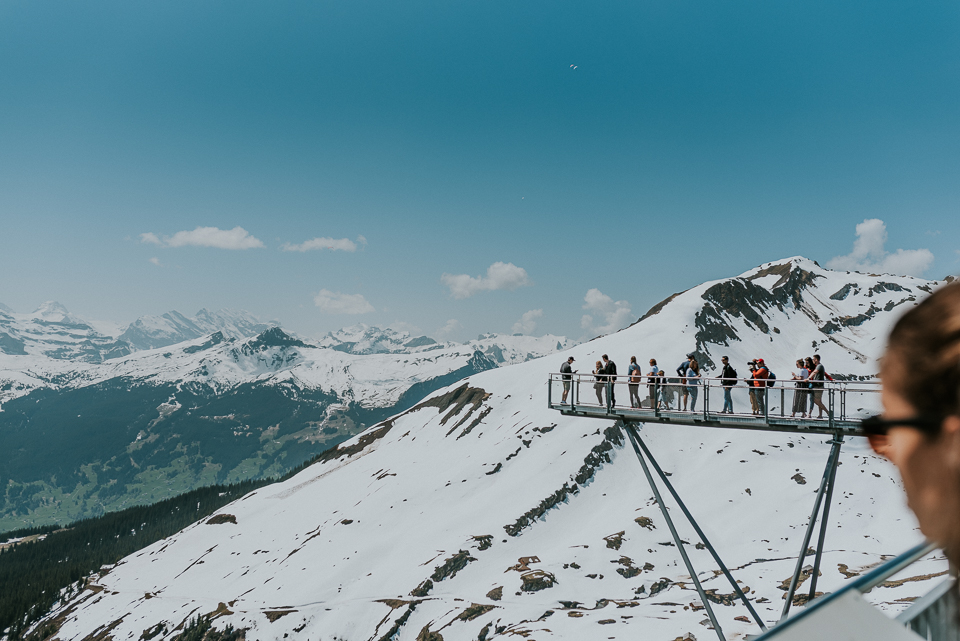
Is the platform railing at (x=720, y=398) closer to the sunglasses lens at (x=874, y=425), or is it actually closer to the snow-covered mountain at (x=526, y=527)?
the snow-covered mountain at (x=526, y=527)

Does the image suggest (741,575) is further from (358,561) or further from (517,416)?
(517,416)

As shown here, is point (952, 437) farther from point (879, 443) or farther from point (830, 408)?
point (830, 408)

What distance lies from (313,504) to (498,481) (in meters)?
56.6

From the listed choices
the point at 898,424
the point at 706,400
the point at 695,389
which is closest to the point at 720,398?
the point at 695,389

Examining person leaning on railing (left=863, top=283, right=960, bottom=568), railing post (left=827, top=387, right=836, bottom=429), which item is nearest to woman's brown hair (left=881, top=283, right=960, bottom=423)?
person leaning on railing (left=863, top=283, right=960, bottom=568)

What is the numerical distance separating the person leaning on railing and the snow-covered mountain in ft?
109

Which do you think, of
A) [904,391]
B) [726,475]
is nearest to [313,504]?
[726,475]

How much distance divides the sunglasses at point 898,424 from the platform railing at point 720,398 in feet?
54.7

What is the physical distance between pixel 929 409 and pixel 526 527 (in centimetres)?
9541

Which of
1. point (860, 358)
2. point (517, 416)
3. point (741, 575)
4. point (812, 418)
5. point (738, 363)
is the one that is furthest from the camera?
point (860, 358)

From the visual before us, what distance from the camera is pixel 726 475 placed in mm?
91312

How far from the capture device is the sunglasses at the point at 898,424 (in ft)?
4.87

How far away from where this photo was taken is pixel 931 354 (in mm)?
1474

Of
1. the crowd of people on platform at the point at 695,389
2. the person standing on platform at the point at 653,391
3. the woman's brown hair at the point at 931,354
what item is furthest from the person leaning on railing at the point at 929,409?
the person standing on platform at the point at 653,391
